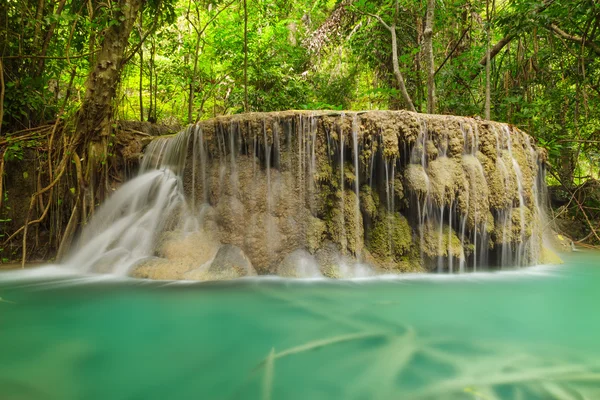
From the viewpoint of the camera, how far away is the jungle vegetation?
5.04 meters

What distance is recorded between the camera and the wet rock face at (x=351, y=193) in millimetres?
4594

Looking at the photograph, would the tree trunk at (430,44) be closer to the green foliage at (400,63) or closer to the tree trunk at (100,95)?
the green foliage at (400,63)

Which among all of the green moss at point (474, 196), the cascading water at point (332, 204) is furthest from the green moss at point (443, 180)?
the green moss at point (474, 196)

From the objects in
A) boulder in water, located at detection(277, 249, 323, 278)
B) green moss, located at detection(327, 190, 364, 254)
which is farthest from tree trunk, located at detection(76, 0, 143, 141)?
green moss, located at detection(327, 190, 364, 254)

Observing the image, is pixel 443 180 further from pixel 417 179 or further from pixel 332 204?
pixel 332 204

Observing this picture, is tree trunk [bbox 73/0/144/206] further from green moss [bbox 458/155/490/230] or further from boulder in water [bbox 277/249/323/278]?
Result: green moss [bbox 458/155/490/230]

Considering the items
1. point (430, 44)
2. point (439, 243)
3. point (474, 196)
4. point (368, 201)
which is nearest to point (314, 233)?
point (368, 201)

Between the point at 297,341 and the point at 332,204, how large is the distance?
8.48ft

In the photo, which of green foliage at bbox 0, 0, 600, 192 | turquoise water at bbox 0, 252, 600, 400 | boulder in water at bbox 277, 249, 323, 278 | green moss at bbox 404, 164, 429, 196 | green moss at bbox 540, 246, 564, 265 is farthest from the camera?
green foliage at bbox 0, 0, 600, 192

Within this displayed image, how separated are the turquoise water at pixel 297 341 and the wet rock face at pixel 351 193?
0.85 metres

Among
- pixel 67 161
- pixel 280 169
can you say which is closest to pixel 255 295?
pixel 280 169

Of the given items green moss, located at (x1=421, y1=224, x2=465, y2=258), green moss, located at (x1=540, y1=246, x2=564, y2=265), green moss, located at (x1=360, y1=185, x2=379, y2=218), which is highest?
green moss, located at (x1=360, y1=185, x2=379, y2=218)

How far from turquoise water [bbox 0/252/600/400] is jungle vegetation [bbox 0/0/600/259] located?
7.35ft

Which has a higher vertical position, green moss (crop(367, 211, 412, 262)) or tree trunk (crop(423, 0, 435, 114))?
tree trunk (crop(423, 0, 435, 114))
